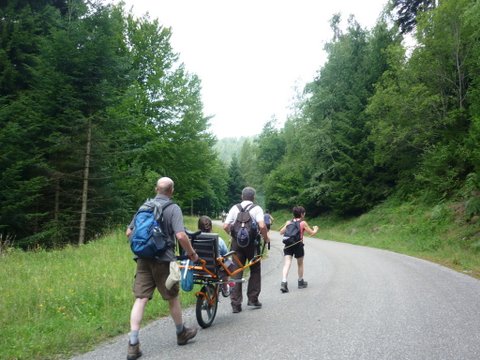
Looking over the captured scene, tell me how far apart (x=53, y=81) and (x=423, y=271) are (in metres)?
14.6

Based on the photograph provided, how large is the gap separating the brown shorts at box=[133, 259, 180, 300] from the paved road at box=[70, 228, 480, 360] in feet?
2.22

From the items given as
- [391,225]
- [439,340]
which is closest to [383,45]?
[391,225]

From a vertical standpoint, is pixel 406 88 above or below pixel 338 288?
above

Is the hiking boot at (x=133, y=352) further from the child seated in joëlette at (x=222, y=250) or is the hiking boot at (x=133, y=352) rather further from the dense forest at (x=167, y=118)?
the dense forest at (x=167, y=118)

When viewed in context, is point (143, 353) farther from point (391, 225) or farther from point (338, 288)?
point (391, 225)

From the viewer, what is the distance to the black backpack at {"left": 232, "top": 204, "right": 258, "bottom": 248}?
6.79 m

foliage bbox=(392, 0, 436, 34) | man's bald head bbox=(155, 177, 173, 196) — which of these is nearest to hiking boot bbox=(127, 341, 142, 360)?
man's bald head bbox=(155, 177, 173, 196)

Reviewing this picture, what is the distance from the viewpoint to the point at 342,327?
561 cm

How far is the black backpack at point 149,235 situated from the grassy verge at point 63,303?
1.49 metres

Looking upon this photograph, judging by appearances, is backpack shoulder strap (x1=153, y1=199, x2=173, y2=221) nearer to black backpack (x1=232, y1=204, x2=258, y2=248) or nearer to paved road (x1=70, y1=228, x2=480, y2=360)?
paved road (x1=70, y1=228, x2=480, y2=360)

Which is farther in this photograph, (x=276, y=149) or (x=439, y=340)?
(x=276, y=149)

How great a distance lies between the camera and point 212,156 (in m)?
32.2

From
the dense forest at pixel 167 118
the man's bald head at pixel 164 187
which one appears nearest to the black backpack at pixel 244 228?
the man's bald head at pixel 164 187

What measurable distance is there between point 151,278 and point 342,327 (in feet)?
8.99
